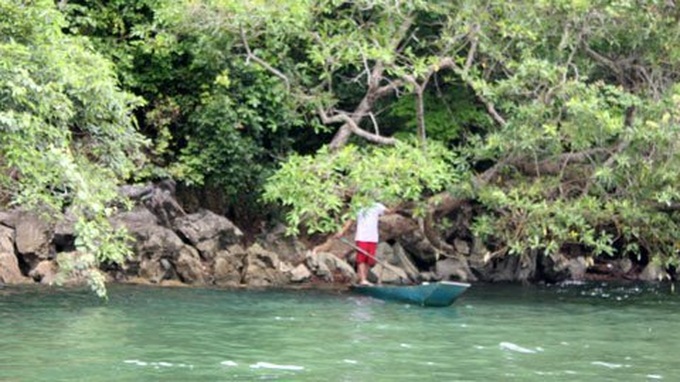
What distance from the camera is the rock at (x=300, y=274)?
19.4 metres

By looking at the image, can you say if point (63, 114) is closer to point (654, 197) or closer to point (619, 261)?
point (654, 197)

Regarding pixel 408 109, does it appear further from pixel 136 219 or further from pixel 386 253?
pixel 136 219

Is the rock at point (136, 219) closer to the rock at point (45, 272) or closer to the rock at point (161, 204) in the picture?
the rock at point (161, 204)

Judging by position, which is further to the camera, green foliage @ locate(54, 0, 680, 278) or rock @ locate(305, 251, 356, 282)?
rock @ locate(305, 251, 356, 282)

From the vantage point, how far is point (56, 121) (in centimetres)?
1339

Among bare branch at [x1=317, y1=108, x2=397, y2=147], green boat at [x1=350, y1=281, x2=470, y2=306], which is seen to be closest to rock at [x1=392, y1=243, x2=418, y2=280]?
bare branch at [x1=317, y1=108, x2=397, y2=147]

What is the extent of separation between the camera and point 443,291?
16.2 meters

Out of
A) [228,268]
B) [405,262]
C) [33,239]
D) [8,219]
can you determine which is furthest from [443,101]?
[8,219]

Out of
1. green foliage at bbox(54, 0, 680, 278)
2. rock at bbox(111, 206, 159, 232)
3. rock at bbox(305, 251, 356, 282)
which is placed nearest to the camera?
green foliage at bbox(54, 0, 680, 278)

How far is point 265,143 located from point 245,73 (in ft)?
5.45

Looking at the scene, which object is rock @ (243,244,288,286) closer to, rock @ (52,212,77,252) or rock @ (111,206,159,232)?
rock @ (111,206,159,232)

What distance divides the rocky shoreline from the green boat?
2.28 m

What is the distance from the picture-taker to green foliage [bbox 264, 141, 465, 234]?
1686 centimetres

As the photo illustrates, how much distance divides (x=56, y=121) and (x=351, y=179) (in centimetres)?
507
